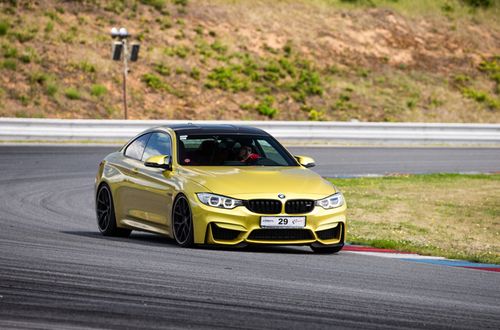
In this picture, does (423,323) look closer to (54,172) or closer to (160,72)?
(54,172)

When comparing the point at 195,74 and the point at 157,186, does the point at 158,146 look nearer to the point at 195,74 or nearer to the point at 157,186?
the point at 157,186

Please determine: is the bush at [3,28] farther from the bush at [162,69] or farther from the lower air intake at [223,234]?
the lower air intake at [223,234]

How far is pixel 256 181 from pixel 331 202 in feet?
2.71

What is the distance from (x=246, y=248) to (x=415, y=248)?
2110mm

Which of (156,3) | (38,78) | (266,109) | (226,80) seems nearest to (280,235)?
(38,78)

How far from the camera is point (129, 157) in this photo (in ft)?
44.9

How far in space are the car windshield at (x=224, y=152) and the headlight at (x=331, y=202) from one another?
1137 millimetres

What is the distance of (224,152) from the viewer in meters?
12.8

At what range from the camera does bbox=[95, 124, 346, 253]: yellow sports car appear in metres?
11.6

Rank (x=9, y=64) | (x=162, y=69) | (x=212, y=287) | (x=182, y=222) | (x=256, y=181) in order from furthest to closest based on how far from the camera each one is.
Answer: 1. (x=162, y=69)
2. (x=9, y=64)
3. (x=182, y=222)
4. (x=256, y=181)
5. (x=212, y=287)

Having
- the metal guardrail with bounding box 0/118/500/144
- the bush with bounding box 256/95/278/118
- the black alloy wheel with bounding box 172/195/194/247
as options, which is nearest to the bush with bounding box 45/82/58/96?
the bush with bounding box 256/95/278/118

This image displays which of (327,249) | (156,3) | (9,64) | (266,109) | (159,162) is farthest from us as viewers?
(156,3)

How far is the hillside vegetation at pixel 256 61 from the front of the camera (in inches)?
1898

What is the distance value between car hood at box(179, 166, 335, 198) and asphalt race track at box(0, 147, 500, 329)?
66 centimetres
